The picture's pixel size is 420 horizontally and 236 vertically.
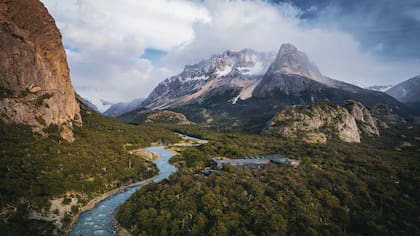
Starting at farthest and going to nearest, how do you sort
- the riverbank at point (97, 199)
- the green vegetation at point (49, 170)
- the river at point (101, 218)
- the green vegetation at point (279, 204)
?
the riverbank at point (97, 199) < the green vegetation at point (49, 170) < the river at point (101, 218) < the green vegetation at point (279, 204)

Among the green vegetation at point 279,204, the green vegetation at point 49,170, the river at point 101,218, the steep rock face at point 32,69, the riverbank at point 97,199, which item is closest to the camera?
the green vegetation at point 279,204

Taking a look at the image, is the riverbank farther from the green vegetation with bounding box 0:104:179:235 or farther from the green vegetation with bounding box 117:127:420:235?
the green vegetation with bounding box 117:127:420:235

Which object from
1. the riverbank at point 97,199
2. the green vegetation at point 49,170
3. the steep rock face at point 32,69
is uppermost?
the steep rock face at point 32,69

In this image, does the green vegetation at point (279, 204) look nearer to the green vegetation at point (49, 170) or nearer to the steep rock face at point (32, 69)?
the green vegetation at point (49, 170)

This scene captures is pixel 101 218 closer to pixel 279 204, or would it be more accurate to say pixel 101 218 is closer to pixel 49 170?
pixel 49 170

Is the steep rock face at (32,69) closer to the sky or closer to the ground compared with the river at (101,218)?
closer to the sky

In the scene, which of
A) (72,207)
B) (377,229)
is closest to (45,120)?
(72,207)

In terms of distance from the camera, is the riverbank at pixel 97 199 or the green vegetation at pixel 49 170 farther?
the riverbank at pixel 97 199

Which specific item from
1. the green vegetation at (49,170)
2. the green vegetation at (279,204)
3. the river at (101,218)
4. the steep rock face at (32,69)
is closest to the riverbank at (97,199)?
the river at (101,218)
